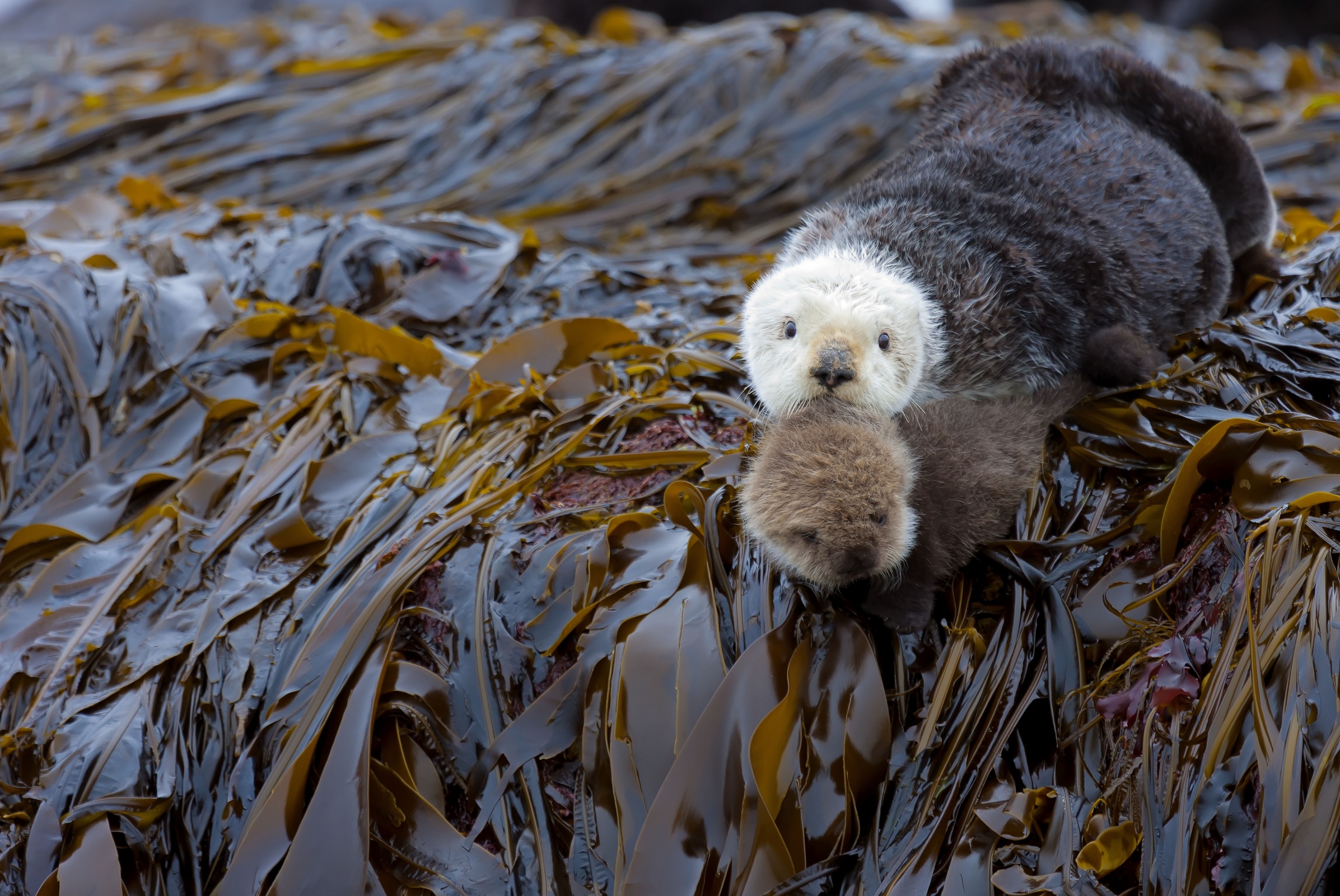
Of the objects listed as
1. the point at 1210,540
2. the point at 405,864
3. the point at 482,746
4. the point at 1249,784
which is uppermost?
the point at 1210,540

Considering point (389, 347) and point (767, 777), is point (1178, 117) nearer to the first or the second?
point (767, 777)

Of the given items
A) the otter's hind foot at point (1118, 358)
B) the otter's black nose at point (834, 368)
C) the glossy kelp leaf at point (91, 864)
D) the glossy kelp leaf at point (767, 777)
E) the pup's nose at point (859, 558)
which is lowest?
the glossy kelp leaf at point (91, 864)

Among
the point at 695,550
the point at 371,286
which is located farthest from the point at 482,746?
the point at 371,286

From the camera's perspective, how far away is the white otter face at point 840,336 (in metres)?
2.21

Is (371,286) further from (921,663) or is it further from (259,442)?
(921,663)

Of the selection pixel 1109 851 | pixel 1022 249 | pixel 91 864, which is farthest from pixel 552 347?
pixel 1109 851

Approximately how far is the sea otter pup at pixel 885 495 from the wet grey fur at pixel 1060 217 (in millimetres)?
328

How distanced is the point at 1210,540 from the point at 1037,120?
1.45 m

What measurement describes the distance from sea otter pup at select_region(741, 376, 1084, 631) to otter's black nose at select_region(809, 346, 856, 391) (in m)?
0.05

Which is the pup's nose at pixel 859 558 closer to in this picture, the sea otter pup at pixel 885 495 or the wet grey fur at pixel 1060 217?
the sea otter pup at pixel 885 495

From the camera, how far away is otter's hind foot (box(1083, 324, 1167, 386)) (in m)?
2.36

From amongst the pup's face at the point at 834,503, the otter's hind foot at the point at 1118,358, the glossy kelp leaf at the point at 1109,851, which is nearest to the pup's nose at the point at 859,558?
the pup's face at the point at 834,503

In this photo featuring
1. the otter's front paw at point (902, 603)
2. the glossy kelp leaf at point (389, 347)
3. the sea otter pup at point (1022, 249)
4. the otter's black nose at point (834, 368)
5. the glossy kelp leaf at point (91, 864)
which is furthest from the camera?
the glossy kelp leaf at point (389, 347)

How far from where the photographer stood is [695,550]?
2199 mm
